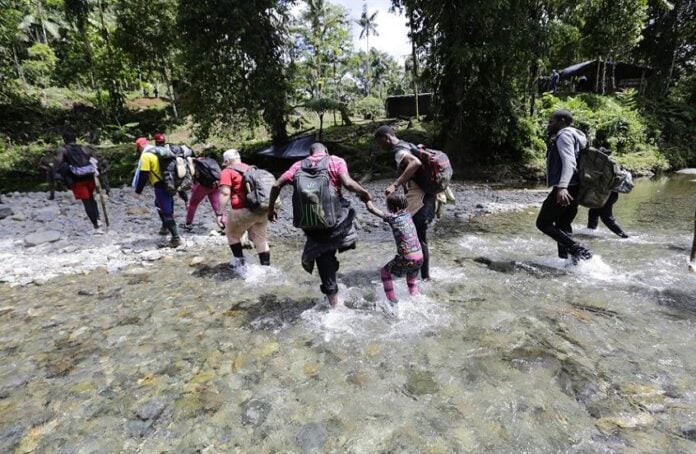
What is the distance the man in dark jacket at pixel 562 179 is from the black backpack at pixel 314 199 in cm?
316

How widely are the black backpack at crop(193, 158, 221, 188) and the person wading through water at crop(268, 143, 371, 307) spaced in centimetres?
355

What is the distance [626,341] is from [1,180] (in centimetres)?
2018

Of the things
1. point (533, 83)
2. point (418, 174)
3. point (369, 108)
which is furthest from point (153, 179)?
point (369, 108)

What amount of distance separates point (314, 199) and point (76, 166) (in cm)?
642

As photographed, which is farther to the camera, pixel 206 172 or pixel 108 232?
pixel 108 232

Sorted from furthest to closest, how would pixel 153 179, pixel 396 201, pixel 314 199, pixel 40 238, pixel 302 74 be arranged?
pixel 302 74 < pixel 40 238 < pixel 153 179 < pixel 396 201 < pixel 314 199

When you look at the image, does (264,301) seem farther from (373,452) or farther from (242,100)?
(242,100)

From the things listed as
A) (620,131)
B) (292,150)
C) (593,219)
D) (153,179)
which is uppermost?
(292,150)

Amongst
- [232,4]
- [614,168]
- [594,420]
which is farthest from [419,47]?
[594,420]

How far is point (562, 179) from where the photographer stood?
4906 millimetres

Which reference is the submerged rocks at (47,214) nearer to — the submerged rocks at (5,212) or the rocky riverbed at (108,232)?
the rocky riverbed at (108,232)

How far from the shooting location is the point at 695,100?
90.7ft

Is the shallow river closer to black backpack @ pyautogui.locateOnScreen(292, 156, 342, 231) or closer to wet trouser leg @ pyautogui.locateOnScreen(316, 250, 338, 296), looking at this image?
wet trouser leg @ pyautogui.locateOnScreen(316, 250, 338, 296)

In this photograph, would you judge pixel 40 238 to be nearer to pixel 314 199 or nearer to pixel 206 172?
pixel 206 172
